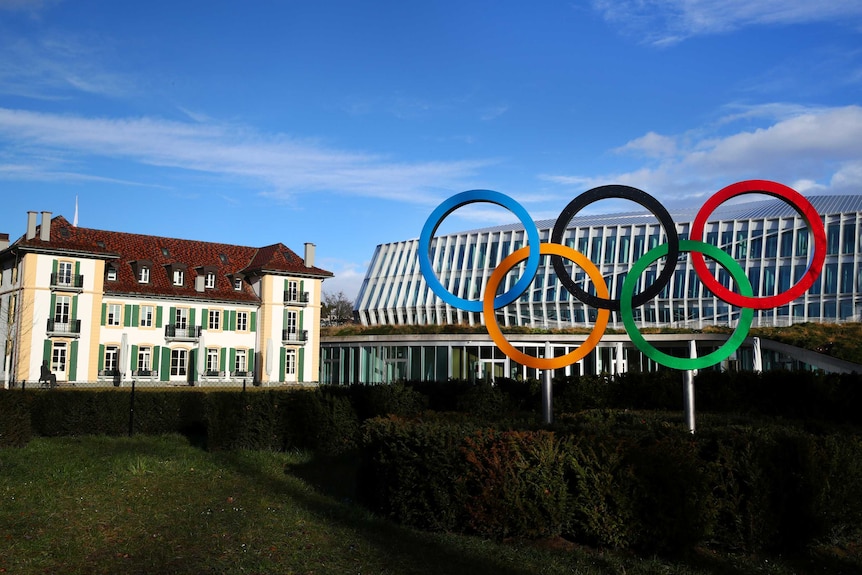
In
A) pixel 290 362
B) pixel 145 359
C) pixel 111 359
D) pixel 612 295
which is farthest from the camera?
pixel 612 295

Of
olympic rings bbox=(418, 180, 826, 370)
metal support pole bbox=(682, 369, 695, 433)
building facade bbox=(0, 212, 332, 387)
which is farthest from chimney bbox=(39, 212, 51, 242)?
metal support pole bbox=(682, 369, 695, 433)

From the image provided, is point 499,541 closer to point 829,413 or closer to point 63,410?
point 829,413

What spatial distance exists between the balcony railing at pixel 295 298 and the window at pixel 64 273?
46.8 feet

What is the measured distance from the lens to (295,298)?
5559 cm

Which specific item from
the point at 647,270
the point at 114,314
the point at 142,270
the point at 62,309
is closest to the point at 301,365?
the point at 142,270

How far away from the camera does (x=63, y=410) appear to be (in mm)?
21281

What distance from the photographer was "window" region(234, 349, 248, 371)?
5293 centimetres

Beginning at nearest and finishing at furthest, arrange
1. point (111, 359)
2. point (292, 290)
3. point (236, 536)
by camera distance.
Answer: point (236, 536) < point (111, 359) < point (292, 290)

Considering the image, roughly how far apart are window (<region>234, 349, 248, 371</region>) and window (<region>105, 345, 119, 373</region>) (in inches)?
309

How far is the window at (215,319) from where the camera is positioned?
52.7m

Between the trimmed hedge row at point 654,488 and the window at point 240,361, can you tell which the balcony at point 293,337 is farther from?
the trimmed hedge row at point 654,488

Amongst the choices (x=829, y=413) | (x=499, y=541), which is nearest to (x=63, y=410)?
(x=499, y=541)

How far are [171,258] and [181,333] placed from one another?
680cm

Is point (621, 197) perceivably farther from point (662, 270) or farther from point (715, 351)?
point (715, 351)
